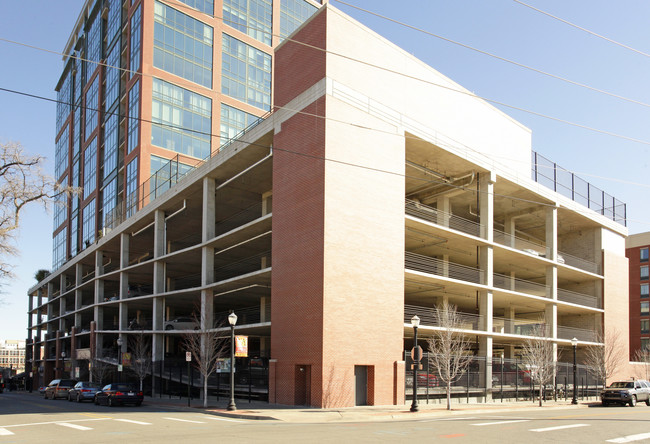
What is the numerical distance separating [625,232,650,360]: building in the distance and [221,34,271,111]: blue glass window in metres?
62.2

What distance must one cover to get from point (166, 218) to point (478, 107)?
26562mm

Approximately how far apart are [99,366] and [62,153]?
5268cm

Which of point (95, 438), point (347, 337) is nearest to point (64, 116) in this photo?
point (347, 337)

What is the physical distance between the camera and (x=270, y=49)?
7581 centimetres

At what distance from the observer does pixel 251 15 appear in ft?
239

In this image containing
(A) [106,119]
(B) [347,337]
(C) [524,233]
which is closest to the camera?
(B) [347,337]

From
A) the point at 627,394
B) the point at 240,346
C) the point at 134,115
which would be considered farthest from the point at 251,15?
the point at 627,394

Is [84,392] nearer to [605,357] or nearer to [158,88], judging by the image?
[158,88]

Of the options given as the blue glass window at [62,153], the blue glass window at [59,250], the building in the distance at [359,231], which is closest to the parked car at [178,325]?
the building in the distance at [359,231]

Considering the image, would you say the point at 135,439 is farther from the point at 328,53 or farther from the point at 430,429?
the point at 328,53

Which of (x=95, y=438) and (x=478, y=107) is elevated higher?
(x=478, y=107)

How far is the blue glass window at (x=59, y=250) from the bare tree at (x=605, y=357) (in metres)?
71.7

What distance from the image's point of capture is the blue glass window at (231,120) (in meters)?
69.4

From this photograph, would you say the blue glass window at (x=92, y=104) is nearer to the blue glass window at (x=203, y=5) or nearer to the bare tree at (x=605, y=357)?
the blue glass window at (x=203, y=5)
